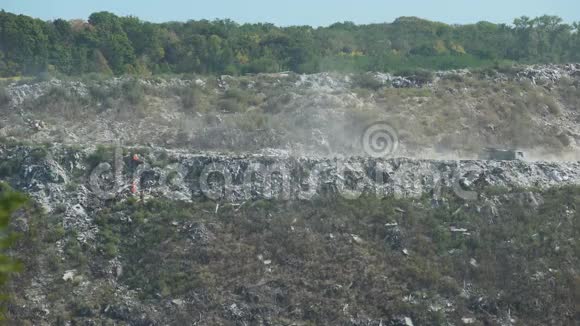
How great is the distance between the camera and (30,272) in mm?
18484

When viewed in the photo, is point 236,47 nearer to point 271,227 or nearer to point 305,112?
point 305,112

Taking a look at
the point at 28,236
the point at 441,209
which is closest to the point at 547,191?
the point at 441,209

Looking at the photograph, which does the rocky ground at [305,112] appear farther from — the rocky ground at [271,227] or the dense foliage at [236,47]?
the dense foliage at [236,47]

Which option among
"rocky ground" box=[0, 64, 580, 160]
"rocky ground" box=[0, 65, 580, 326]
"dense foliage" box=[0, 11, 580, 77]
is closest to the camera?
"rocky ground" box=[0, 65, 580, 326]

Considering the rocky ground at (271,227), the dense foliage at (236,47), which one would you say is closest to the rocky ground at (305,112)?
the rocky ground at (271,227)

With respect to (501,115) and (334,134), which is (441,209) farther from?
(501,115)

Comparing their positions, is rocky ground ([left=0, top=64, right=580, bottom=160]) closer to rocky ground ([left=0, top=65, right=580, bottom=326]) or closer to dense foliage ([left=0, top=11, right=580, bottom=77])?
rocky ground ([left=0, top=65, right=580, bottom=326])

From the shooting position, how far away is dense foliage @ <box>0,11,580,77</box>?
3697 centimetres

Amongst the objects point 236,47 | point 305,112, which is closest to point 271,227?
point 305,112

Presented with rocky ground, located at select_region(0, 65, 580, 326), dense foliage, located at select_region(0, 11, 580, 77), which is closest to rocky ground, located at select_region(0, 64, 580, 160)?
rocky ground, located at select_region(0, 65, 580, 326)

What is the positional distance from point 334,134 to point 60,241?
10.5 m

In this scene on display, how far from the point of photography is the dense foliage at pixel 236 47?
3697cm

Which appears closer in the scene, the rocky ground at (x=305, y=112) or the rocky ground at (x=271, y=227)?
the rocky ground at (x=271, y=227)

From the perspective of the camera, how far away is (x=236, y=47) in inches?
1543
